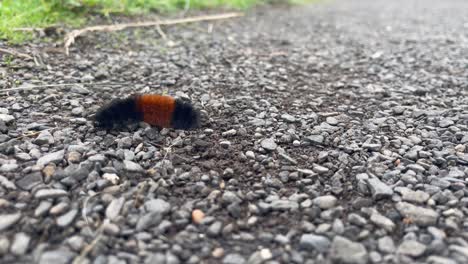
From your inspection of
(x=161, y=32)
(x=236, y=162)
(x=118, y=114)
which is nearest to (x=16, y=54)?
(x=118, y=114)

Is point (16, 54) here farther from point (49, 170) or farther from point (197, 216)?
point (197, 216)

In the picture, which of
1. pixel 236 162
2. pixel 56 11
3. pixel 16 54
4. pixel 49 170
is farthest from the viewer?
pixel 56 11

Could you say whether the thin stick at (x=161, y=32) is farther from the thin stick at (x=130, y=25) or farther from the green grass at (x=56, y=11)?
the green grass at (x=56, y=11)

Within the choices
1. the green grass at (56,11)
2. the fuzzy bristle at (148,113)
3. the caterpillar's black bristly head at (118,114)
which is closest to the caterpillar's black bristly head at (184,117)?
the fuzzy bristle at (148,113)

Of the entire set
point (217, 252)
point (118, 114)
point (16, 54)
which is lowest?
point (217, 252)

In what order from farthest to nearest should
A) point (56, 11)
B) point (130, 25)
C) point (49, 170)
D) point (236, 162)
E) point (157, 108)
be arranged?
point (130, 25) < point (56, 11) < point (157, 108) < point (236, 162) < point (49, 170)
